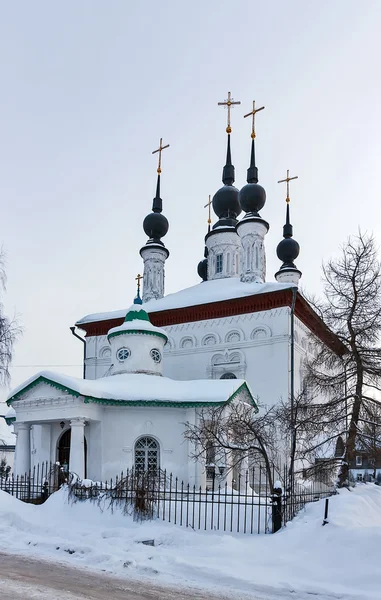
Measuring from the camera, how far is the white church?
54.7 ft

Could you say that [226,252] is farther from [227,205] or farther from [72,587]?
[72,587]

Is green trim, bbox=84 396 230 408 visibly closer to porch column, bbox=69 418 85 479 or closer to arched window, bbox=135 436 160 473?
porch column, bbox=69 418 85 479

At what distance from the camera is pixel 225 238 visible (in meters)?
29.4

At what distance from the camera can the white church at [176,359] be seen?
16688mm

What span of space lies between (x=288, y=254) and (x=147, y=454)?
19883 mm

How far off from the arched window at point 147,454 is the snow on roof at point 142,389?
120 centimetres

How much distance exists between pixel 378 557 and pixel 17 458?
13.0 meters

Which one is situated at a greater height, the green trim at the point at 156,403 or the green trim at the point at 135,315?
the green trim at the point at 135,315

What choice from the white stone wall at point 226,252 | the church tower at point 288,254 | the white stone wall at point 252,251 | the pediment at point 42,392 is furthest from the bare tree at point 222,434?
the church tower at point 288,254

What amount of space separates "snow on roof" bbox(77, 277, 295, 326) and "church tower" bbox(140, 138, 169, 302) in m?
1.78

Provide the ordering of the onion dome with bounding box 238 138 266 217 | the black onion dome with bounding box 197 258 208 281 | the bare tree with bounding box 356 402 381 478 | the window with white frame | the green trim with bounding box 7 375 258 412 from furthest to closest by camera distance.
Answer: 1. the black onion dome with bounding box 197 258 208 281
2. the window with white frame
3. the onion dome with bounding box 238 138 266 217
4. the green trim with bounding box 7 375 258 412
5. the bare tree with bounding box 356 402 381 478

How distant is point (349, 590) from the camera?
6.51 metres

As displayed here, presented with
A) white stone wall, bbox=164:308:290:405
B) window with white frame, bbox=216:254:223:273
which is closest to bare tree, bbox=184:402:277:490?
white stone wall, bbox=164:308:290:405

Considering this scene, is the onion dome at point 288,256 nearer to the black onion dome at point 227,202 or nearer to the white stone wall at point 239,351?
the black onion dome at point 227,202
